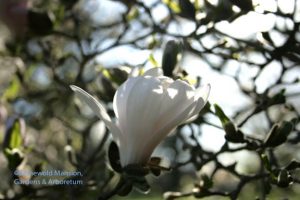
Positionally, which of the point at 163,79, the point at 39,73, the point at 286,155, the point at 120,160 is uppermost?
the point at 163,79

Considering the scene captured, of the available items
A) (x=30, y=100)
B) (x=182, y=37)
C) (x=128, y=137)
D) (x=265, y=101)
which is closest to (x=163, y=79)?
(x=128, y=137)

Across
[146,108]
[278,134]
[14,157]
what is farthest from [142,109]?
[14,157]

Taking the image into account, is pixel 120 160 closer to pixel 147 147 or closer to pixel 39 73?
pixel 147 147

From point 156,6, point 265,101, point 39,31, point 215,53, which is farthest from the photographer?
point 156,6

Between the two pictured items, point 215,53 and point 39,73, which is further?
point 39,73

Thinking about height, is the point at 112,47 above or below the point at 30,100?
above

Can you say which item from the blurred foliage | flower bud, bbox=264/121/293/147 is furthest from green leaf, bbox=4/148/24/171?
flower bud, bbox=264/121/293/147

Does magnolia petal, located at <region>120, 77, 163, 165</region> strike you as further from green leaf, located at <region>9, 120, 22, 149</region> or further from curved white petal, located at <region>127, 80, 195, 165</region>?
green leaf, located at <region>9, 120, 22, 149</region>

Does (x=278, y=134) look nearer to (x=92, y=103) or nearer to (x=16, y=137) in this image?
(x=92, y=103)
